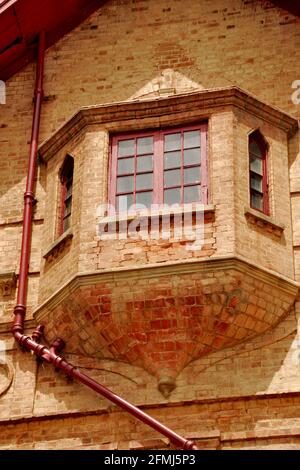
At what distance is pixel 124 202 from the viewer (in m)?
18.2

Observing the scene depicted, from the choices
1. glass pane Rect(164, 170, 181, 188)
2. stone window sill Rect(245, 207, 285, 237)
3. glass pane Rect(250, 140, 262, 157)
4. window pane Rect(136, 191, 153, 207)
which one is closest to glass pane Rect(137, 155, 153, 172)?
glass pane Rect(164, 170, 181, 188)

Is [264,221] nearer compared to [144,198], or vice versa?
[264,221]

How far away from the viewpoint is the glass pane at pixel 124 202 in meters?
18.0

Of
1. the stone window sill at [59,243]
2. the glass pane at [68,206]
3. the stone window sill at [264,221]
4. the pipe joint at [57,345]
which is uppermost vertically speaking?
the glass pane at [68,206]

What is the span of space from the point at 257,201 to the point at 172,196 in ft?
3.58

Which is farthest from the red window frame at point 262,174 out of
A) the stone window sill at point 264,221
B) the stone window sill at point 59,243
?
the stone window sill at point 59,243

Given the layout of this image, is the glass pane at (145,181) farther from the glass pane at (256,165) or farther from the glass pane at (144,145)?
the glass pane at (256,165)

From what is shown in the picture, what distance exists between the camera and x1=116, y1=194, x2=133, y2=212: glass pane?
1805 cm

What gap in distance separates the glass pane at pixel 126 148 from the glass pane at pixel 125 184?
379mm

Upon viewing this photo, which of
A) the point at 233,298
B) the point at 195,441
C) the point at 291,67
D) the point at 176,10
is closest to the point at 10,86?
the point at 176,10

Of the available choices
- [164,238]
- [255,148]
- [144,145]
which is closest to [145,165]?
[144,145]

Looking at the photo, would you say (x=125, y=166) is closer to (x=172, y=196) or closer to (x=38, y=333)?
(x=172, y=196)

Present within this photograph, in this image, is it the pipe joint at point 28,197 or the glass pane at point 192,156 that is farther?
the pipe joint at point 28,197
